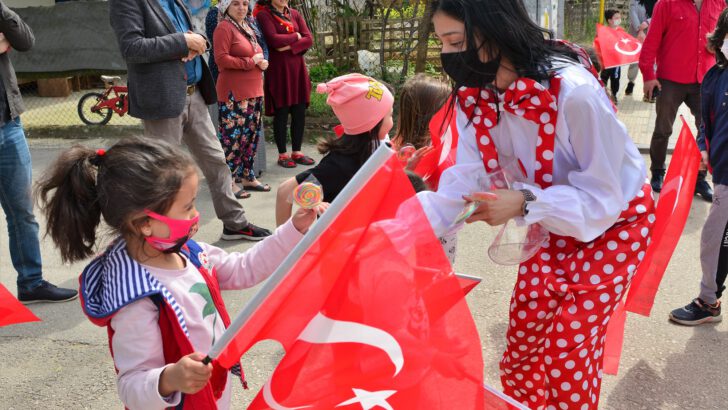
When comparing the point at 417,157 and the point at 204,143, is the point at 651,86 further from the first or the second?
the point at 204,143

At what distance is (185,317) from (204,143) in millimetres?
2964

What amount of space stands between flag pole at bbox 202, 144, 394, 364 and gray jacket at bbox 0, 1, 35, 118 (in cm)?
284

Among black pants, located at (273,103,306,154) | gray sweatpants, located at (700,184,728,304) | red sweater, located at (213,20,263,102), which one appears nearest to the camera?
gray sweatpants, located at (700,184,728,304)

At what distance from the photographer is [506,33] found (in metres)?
2.00

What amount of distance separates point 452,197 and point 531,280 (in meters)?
0.38

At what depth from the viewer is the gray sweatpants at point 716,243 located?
351cm

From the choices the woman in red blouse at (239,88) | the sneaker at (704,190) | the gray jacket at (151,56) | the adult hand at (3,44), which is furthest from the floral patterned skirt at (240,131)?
the sneaker at (704,190)

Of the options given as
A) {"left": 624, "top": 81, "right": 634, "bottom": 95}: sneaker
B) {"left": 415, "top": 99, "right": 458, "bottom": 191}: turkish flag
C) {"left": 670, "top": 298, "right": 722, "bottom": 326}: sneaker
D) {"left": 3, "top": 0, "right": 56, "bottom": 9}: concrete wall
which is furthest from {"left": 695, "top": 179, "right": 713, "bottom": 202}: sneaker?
{"left": 3, "top": 0, "right": 56, "bottom": 9}: concrete wall

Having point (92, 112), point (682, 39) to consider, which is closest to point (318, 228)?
point (682, 39)

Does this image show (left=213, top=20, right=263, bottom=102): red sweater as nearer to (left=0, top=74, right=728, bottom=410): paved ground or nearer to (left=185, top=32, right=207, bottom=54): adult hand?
(left=185, top=32, right=207, bottom=54): adult hand

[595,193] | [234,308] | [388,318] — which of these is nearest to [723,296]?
[595,193]

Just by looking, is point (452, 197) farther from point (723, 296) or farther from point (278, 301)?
point (723, 296)

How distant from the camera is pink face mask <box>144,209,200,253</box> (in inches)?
76.2

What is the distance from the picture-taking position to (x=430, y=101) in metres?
3.34
